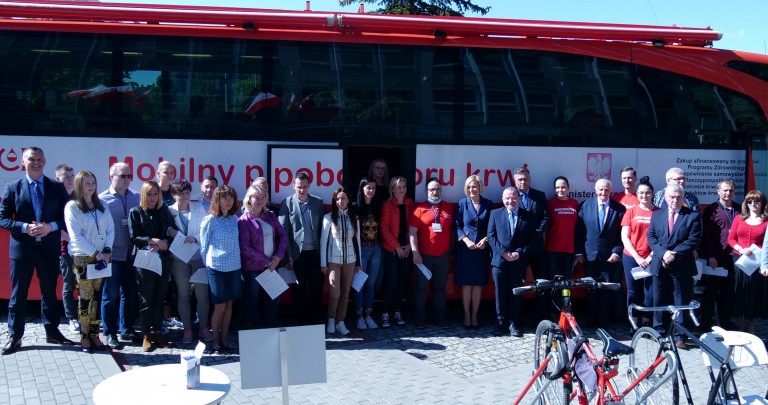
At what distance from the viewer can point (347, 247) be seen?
6.96m

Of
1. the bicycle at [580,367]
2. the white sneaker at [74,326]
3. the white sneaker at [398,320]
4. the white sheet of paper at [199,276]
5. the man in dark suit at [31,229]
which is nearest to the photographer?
the bicycle at [580,367]

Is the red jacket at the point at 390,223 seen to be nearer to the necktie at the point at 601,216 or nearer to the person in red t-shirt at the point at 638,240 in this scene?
the necktie at the point at 601,216

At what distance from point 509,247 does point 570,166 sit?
1.48m

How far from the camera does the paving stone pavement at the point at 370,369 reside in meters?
5.16

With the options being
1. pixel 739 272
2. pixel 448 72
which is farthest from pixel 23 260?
pixel 739 272

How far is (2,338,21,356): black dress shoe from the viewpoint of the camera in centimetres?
594

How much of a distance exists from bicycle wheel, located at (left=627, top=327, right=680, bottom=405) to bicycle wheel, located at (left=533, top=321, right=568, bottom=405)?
556 millimetres

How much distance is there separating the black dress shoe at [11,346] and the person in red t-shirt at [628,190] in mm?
6858

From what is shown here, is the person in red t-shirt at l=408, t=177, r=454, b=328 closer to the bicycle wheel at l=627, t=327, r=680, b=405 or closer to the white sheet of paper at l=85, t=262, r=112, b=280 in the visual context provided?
the bicycle wheel at l=627, t=327, r=680, b=405

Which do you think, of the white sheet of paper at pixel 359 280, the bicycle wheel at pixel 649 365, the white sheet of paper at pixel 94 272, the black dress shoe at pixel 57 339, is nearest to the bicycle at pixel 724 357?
the bicycle wheel at pixel 649 365

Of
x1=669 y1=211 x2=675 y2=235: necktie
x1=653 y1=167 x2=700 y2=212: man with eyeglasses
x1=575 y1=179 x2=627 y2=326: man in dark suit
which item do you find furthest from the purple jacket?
x1=653 y1=167 x2=700 y2=212: man with eyeglasses

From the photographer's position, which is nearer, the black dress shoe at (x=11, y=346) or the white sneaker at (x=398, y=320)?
the black dress shoe at (x=11, y=346)

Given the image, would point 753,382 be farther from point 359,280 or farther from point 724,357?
point 359,280

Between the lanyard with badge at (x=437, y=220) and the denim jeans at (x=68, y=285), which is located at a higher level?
the lanyard with badge at (x=437, y=220)
